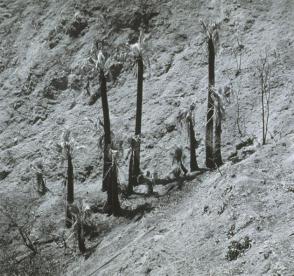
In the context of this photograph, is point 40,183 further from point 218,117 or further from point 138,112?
point 218,117

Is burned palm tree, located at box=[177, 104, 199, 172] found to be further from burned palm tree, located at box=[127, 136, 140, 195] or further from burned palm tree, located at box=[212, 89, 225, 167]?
burned palm tree, located at box=[127, 136, 140, 195]

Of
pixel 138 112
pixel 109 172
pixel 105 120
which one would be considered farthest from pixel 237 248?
pixel 138 112

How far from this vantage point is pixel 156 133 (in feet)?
121

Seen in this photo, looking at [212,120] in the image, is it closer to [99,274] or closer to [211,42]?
[211,42]

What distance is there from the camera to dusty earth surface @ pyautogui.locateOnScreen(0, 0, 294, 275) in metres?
22.3

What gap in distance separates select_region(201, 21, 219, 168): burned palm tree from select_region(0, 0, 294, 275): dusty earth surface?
1.26m

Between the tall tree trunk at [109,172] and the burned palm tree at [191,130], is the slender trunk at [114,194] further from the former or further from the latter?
Answer: the burned palm tree at [191,130]

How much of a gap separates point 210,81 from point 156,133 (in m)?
7.51

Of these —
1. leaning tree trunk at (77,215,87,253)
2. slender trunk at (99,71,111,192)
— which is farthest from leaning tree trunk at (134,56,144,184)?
leaning tree trunk at (77,215,87,253)

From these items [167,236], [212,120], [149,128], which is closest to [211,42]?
[212,120]

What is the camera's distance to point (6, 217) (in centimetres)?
3525

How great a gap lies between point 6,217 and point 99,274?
1277 centimetres

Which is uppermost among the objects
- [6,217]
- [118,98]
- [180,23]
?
[180,23]

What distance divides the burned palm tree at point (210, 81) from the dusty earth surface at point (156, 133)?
49.5 inches
